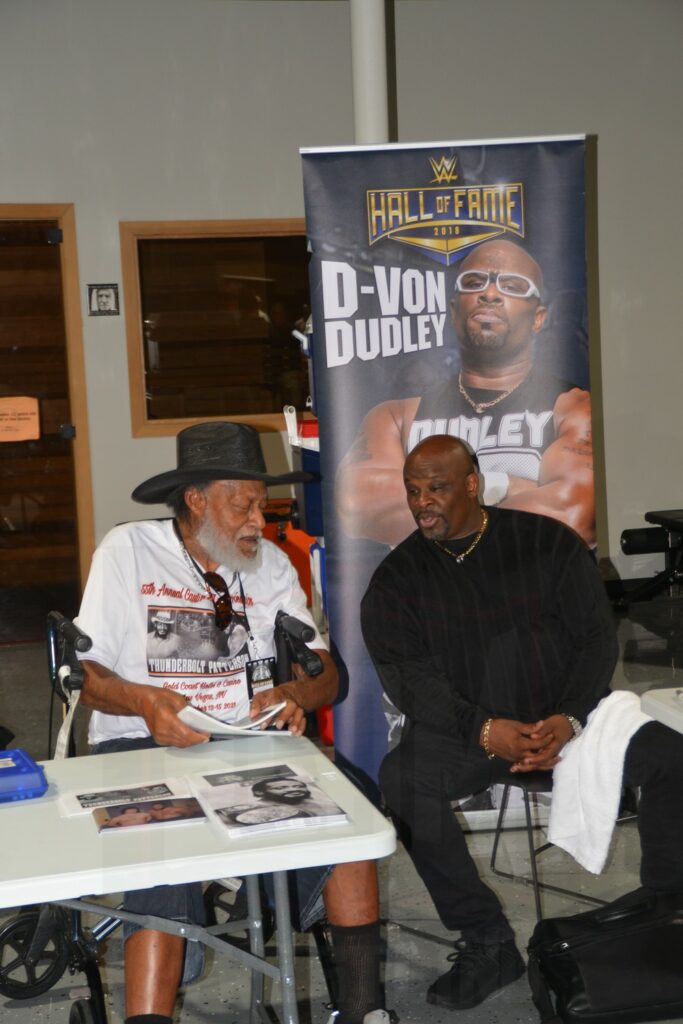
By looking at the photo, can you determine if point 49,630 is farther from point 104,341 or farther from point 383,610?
point 104,341

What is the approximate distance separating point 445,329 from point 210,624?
123cm

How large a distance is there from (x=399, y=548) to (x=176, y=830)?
147 cm

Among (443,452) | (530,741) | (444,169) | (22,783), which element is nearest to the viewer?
(22,783)

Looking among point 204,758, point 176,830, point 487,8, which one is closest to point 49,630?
point 204,758

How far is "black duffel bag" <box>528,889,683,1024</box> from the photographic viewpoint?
7.04ft

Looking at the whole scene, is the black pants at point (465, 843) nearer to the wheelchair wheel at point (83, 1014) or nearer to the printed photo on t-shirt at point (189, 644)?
the printed photo on t-shirt at point (189, 644)

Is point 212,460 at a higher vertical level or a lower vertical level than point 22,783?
higher

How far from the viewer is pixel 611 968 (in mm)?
2158

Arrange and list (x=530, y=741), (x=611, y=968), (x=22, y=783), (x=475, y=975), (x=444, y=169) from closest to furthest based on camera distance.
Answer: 1. (x=22, y=783)
2. (x=611, y=968)
3. (x=475, y=975)
4. (x=530, y=741)
5. (x=444, y=169)

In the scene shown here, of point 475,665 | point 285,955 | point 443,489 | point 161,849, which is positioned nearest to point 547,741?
point 475,665

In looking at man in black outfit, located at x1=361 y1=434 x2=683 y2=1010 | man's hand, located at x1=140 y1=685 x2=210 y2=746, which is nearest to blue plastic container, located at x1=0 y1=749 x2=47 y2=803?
man's hand, located at x1=140 y1=685 x2=210 y2=746

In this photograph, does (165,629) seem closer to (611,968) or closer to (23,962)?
(23,962)

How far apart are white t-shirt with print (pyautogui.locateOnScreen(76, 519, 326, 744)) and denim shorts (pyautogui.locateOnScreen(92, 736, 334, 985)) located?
0.15m

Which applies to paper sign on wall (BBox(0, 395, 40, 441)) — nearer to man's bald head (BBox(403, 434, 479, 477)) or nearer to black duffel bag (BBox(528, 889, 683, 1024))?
man's bald head (BBox(403, 434, 479, 477))
